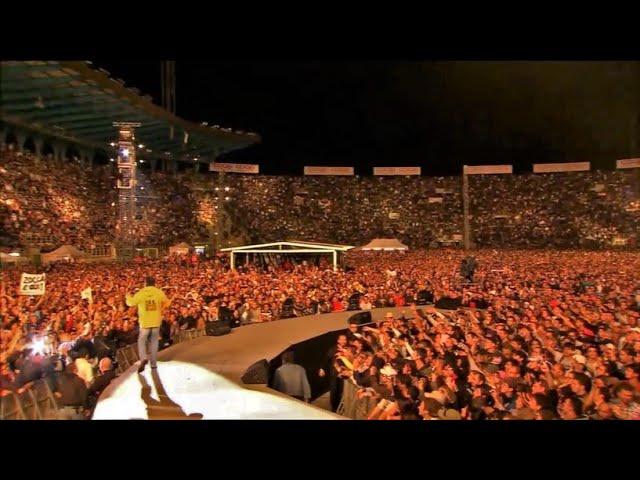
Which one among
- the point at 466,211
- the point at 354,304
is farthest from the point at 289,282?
the point at 466,211

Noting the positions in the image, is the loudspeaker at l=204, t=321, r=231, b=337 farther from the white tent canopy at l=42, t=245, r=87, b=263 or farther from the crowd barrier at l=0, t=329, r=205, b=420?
the white tent canopy at l=42, t=245, r=87, b=263

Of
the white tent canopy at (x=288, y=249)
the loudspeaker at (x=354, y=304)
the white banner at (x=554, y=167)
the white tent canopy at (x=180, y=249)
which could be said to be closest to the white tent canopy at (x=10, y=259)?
the loudspeaker at (x=354, y=304)

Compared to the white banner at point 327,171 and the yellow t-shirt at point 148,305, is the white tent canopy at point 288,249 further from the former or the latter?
the yellow t-shirt at point 148,305

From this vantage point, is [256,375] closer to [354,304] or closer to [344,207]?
[354,304]

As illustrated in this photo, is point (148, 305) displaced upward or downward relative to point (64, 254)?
downward

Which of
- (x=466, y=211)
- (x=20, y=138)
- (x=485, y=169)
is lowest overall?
(x=466, y=211)

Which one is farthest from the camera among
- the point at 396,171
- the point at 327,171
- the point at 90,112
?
the point at 327,171

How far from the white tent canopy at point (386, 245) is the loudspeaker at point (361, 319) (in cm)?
954

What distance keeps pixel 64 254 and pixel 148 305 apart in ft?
35.7

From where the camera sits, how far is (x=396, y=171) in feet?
76.0

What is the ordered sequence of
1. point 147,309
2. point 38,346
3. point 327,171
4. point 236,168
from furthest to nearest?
1. point 236,168
2. point 327,171
3. point 38,346
4. point 147,309

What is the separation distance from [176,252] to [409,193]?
11.4 m

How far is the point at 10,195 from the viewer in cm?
1105

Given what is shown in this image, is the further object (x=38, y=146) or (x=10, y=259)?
(x=38, y=146)
